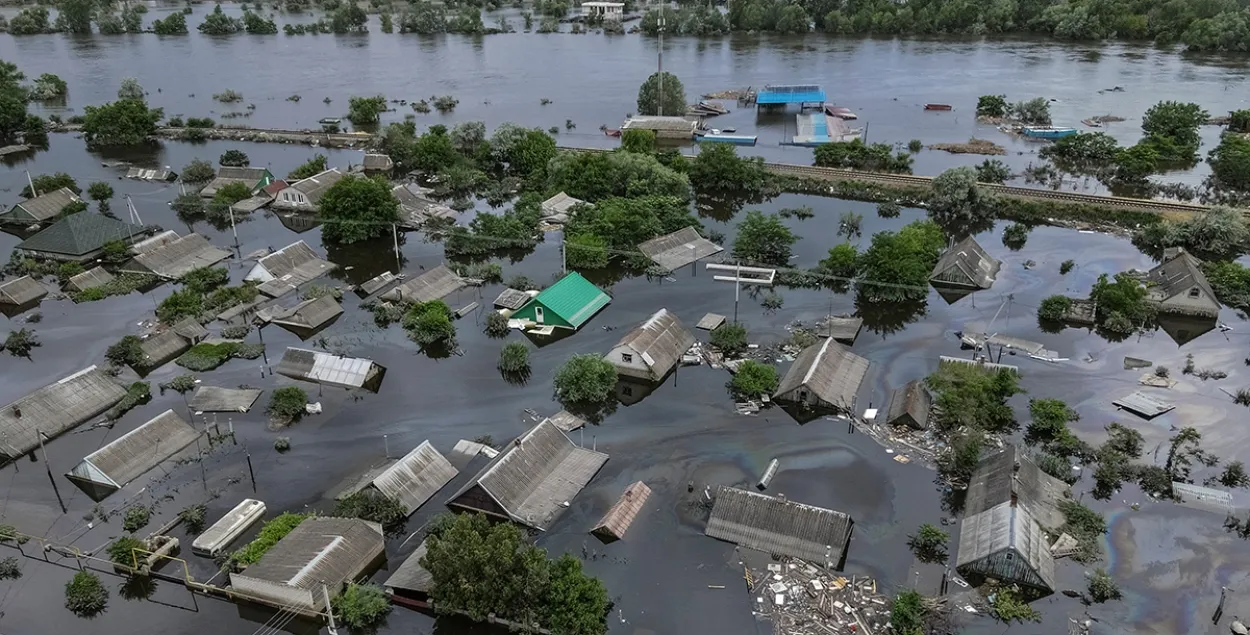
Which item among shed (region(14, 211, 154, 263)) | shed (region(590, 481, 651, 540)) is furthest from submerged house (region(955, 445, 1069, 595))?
shed (region(14, 211, 154, 263))

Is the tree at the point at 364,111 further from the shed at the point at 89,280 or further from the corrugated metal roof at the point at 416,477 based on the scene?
the corrugated metal roof at the point at 416,477

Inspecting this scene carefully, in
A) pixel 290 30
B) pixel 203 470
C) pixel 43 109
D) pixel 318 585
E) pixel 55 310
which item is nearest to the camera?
pixel 318 585

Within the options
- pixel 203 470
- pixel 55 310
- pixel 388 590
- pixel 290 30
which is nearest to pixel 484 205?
pixel 55 310

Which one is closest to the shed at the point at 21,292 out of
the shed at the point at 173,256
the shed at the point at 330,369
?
the shed at the point at 173,256

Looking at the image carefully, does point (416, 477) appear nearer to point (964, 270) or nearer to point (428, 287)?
point (428, 287)

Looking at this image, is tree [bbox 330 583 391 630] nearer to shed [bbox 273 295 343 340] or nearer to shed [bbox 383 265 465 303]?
shed [bbox 273 295 343 340]

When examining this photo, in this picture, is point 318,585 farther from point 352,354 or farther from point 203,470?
point 352,354
